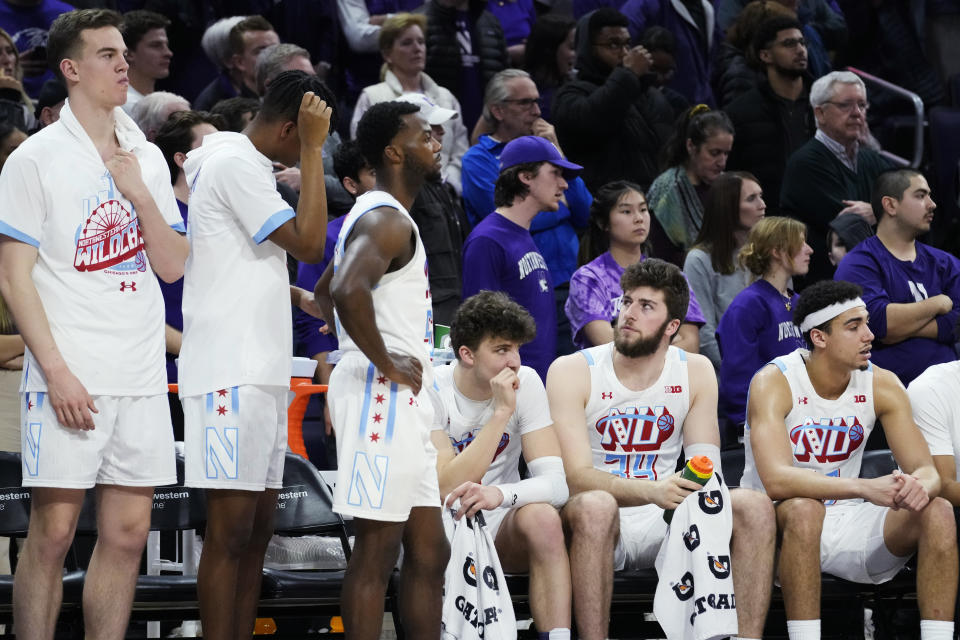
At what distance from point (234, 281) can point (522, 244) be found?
9.07ft

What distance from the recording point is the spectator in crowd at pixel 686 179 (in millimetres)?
7906

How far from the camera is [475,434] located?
5.26 m

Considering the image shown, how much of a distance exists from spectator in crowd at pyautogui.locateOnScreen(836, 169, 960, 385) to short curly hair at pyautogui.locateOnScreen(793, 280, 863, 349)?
3.74ft

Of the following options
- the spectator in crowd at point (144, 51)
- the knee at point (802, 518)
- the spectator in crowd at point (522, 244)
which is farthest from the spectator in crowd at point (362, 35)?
the knee at point (802, 518)

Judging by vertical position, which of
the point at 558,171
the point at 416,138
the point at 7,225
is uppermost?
the point at 558,171

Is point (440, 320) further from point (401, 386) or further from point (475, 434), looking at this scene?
point (401, 386)

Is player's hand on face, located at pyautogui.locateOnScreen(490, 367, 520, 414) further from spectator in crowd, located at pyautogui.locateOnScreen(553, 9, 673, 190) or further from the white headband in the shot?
spectator in crowd, located at pyautogui.locateOnScreen(553, 9, 673, 190)

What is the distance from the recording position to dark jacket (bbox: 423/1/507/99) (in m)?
8.73

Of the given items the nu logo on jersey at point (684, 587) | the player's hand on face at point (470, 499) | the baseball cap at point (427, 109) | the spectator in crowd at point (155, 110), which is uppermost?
the spectator in crowd at point (155, 110)

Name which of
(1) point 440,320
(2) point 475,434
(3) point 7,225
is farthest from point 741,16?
(3) point 7,225

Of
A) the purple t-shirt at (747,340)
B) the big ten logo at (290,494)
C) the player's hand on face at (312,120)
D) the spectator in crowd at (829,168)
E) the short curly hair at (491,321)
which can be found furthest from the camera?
the spectator in crowd at (829,168)

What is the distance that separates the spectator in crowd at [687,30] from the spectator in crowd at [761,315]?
2.72 metres

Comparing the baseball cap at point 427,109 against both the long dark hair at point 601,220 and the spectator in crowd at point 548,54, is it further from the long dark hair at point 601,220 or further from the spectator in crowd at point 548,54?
the spectator in crowd at point 548,54

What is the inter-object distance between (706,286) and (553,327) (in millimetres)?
1066
